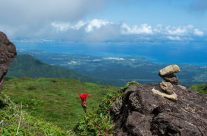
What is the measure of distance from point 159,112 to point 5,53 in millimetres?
12489

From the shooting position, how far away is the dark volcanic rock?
75.9ft

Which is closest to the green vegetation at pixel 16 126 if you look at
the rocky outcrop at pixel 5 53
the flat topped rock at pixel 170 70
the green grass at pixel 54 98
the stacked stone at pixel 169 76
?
the rocky outcrop at pixel 5 53

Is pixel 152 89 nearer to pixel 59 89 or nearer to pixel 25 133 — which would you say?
pixel 25 133

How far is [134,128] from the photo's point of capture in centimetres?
2409

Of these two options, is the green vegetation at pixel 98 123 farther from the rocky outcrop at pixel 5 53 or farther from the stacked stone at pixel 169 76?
the rocky outcrop at pixel 5 53

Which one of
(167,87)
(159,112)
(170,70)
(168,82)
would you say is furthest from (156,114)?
(170,70)

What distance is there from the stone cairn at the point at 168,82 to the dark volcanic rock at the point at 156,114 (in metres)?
0.34

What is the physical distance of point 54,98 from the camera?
5788 centimetres

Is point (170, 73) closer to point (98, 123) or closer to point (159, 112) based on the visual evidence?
point (159, 112)

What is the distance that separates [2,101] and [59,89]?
110 ft

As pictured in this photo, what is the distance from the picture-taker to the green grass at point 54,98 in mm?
45031

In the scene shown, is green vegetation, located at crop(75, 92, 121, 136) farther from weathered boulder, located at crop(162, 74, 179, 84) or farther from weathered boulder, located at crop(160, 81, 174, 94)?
weathered boulder, located at crop(162, 74, 179, 84)

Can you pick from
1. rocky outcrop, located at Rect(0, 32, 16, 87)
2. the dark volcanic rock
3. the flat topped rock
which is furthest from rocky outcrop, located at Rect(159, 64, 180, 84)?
rocky outcrop, located at Rect(0, 32, 16, 87)

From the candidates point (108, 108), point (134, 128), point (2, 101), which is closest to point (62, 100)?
point (2, 101)
